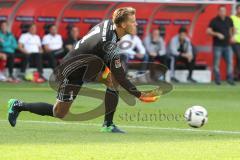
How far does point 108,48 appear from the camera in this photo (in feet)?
40.0

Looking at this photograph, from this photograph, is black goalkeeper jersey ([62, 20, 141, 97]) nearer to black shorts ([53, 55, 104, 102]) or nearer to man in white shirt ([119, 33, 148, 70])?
black shorts ([53, 55, 104, 102])

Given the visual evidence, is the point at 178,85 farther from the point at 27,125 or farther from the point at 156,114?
the point at 27,125

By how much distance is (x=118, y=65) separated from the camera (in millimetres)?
12266

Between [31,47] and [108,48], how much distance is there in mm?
13669

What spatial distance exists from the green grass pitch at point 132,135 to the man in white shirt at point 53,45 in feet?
19.2

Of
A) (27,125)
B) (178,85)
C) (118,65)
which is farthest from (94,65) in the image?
(178,85)

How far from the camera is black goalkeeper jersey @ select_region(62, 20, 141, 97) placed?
1223 centimetres

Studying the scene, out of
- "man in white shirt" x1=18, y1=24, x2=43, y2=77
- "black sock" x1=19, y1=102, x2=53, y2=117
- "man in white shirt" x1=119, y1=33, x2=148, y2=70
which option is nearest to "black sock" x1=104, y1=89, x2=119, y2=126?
"black sock" x1=19, y1=102, x2=53, y2=117

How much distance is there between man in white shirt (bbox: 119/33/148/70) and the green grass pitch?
5.88 m

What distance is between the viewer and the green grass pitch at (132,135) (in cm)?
1034

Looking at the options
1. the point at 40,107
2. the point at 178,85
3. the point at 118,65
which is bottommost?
the point at 178,85

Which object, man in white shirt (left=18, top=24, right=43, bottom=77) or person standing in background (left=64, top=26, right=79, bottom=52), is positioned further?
person standing in background (left=64, top=26, right=79, bottom=52)

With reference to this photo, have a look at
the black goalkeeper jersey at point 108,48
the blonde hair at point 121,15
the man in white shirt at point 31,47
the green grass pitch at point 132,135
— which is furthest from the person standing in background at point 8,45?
the blonde hair at point 121,15

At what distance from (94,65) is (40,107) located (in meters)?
1.08
